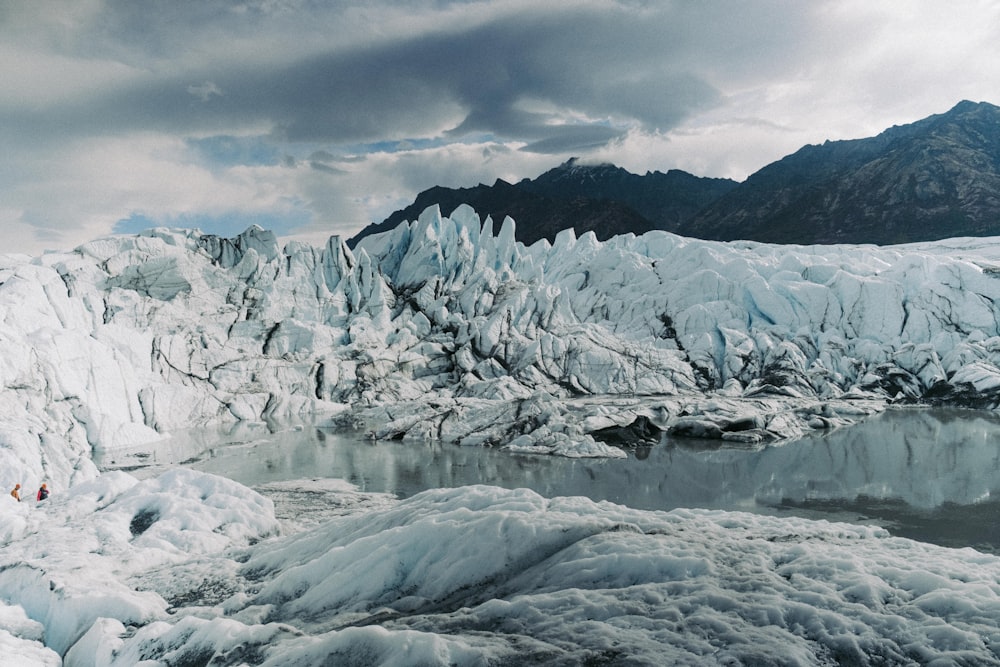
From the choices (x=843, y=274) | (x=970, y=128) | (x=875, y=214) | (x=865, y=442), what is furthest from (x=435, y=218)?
(x=970, y=128)

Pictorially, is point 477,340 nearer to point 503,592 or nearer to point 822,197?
point 503,592

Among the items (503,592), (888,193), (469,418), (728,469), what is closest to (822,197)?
(888,193)

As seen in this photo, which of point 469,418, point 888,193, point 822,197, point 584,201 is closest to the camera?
point 469,418

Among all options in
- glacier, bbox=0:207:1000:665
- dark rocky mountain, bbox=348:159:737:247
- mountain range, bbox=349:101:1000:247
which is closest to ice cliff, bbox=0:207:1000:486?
glacier, bbox=0:207:1000:665

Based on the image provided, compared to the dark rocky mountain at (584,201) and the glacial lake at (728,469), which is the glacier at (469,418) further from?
the dark rocky mountain at (584,201)

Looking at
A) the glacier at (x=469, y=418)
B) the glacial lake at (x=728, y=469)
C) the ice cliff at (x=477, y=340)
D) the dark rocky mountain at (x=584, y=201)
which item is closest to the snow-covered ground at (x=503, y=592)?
the glacier at (x=469, y=418)
